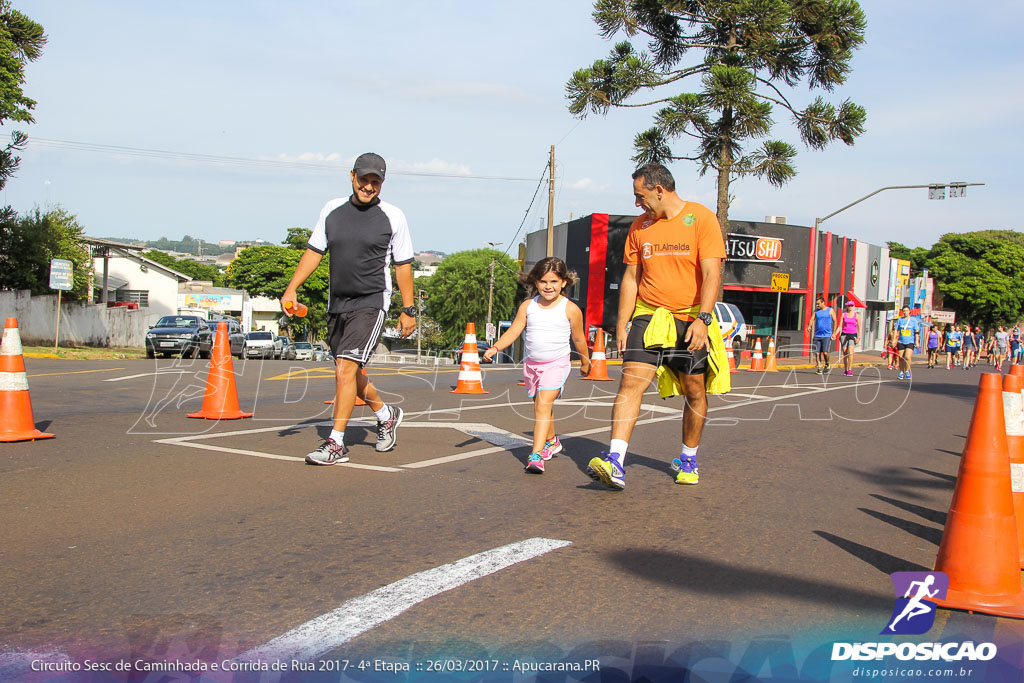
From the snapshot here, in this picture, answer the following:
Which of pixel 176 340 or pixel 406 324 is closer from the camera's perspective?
pixel 406 324

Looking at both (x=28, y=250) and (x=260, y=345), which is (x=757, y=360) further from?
(x=28, y=250)

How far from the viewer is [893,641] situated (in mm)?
2799

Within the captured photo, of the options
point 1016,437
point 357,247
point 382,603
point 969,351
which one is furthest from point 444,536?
point 969,351

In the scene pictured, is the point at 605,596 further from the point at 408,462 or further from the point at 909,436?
the point at 909,436

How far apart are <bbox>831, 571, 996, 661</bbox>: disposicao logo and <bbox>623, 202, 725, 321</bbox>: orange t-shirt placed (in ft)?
A: 7.65

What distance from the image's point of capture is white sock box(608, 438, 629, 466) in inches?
200

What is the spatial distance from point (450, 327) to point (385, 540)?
69.0 m

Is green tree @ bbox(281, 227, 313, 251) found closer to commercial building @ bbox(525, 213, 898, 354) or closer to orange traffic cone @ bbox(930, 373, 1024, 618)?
commercial building @ bbox(525, 213, 898, 354)

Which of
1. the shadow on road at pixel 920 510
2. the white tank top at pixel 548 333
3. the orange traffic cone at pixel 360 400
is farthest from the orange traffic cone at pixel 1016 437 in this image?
the orange traffic cone at pixel 360 400

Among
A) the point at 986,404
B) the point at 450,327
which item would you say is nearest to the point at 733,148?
the point at 986,404

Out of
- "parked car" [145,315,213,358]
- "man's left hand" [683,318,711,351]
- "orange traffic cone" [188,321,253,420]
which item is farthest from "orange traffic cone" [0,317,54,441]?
"parked car" [145,315,213,358]

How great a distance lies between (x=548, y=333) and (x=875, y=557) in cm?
279

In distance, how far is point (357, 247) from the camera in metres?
5.80

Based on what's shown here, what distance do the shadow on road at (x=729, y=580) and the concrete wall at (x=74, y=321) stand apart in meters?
31.3
